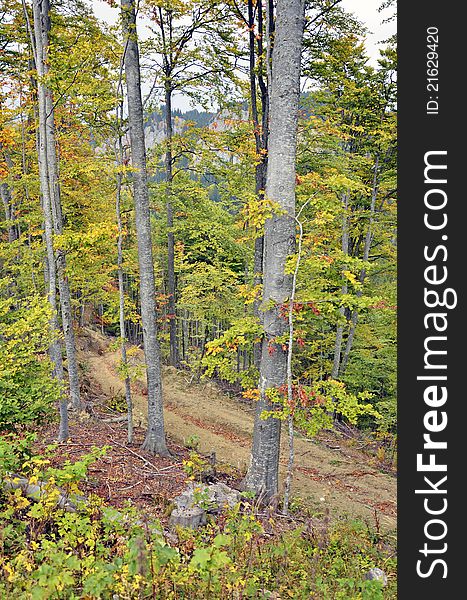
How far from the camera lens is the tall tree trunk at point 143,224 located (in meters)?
7.84

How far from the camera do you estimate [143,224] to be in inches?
321

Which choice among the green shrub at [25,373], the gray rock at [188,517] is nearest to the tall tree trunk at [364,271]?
the gray rock at [188,517]

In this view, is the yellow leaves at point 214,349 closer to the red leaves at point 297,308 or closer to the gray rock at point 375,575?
the red leaves at point 297,308

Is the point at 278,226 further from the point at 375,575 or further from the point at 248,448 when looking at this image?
the point at 248,448

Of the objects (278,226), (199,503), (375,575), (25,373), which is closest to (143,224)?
(278,226)

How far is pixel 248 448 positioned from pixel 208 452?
52.7 inches

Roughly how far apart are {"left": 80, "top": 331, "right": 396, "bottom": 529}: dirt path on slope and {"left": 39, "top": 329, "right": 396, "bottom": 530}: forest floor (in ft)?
0.07

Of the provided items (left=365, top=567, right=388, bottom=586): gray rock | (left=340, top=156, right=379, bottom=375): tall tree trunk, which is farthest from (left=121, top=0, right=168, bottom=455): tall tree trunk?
(left=340, top=156, right=379, bottom=375): tall tree trunk

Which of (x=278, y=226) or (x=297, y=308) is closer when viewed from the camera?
(x=297, y=308)

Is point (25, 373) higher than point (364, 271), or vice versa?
point (364, 271)

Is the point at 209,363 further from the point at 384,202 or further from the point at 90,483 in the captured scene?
the point at 384,202

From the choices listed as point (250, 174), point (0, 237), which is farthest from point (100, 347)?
point (250, 174)

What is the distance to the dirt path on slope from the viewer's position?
8.57 m

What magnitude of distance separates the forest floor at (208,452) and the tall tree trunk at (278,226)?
1.49m
